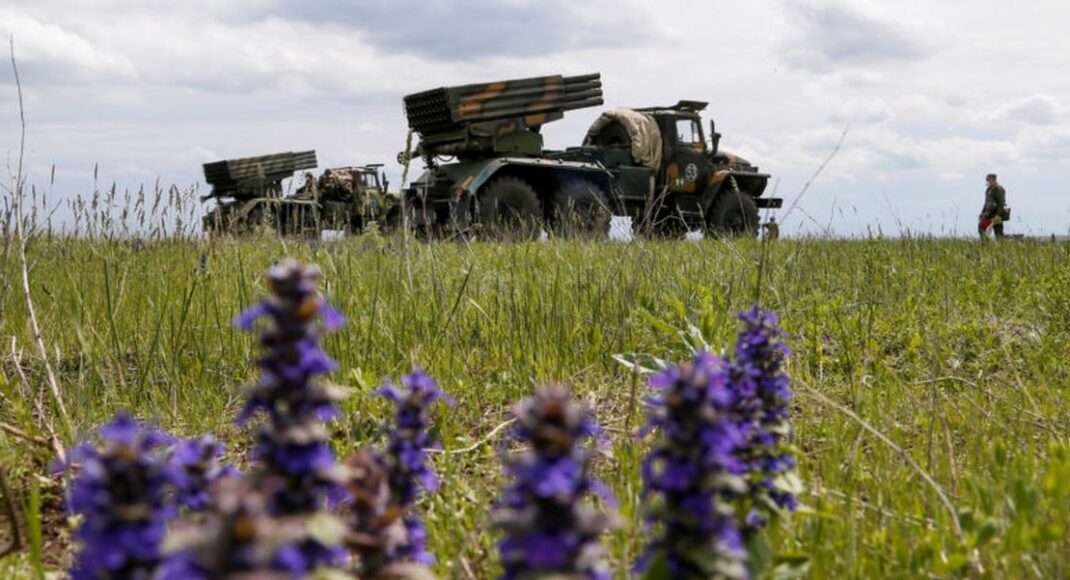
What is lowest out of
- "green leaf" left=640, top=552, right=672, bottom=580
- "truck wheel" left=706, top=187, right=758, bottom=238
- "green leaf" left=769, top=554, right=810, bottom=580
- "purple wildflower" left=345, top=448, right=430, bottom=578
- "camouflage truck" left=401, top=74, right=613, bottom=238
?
"green leaf" left=769, top=554, right=810, bottom=580

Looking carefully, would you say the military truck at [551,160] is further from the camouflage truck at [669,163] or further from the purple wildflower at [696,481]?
the purple wildflower at [696,481]

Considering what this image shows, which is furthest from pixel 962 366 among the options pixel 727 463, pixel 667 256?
pixel 727 463

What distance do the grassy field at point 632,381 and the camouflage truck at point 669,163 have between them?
40.0 ft

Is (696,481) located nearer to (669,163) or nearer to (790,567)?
(790,567)

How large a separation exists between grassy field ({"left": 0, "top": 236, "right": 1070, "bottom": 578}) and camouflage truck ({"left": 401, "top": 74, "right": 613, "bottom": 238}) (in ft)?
33.3

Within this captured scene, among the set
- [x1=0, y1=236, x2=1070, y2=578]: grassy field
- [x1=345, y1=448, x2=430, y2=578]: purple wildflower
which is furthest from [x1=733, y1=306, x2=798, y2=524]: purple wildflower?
[x1=345, y1=448, x2=430, y2=578]: purple wildflower

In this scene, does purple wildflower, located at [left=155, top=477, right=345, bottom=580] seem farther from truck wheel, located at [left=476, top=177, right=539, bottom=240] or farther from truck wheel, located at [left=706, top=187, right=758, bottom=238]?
truck wheel, located at [left=706, top=187, right=758, bottom=238]

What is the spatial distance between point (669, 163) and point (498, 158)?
Result: 4295 mm

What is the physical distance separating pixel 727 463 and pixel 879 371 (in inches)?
137

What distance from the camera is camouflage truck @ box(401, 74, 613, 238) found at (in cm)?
1731

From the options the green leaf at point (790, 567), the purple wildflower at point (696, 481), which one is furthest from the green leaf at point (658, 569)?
the green leaf at point (790, 567)

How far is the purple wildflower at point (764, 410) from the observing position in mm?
1460

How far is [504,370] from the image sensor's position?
3891 mm

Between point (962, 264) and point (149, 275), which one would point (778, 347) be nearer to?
point (149, 275)
